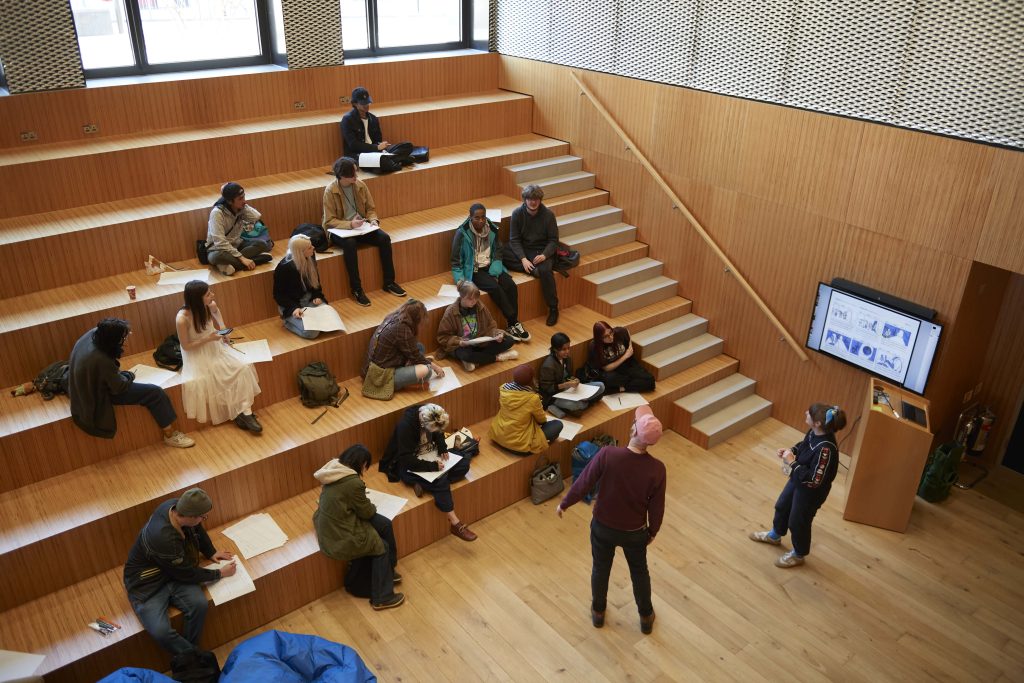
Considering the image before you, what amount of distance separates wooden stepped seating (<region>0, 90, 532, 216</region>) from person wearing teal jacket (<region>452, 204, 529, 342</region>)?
1.70 meters

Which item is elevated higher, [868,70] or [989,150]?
[868,70]

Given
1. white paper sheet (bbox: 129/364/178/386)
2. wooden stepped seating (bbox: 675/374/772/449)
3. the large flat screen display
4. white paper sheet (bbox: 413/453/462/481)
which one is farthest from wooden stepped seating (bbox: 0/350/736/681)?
the large flat screen display

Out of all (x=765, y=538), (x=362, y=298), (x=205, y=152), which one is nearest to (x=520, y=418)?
(x=362, y=298)

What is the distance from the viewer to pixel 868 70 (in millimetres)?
5852

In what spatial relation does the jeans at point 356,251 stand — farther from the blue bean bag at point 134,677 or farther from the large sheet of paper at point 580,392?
the blue bean bag at point 134,677

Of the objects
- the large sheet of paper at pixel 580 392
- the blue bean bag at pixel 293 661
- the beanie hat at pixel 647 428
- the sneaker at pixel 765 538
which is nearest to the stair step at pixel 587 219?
the large sheet of paper at pixel 580 392

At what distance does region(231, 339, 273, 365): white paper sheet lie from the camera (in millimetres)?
5754

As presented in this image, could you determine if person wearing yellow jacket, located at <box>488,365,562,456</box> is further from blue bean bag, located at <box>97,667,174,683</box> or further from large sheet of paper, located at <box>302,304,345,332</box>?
blue bean bag, located at <box>97,667,174,683</box>

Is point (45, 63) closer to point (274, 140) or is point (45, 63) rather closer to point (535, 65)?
point (274, 140)

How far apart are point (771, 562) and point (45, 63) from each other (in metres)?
6.98

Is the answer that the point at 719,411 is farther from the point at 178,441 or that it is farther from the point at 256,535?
the point at 178,441

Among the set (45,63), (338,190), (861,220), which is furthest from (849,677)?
(45,63)

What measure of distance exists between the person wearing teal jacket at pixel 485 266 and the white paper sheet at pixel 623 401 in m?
0.90

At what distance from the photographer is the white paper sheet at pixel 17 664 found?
3.98 m
